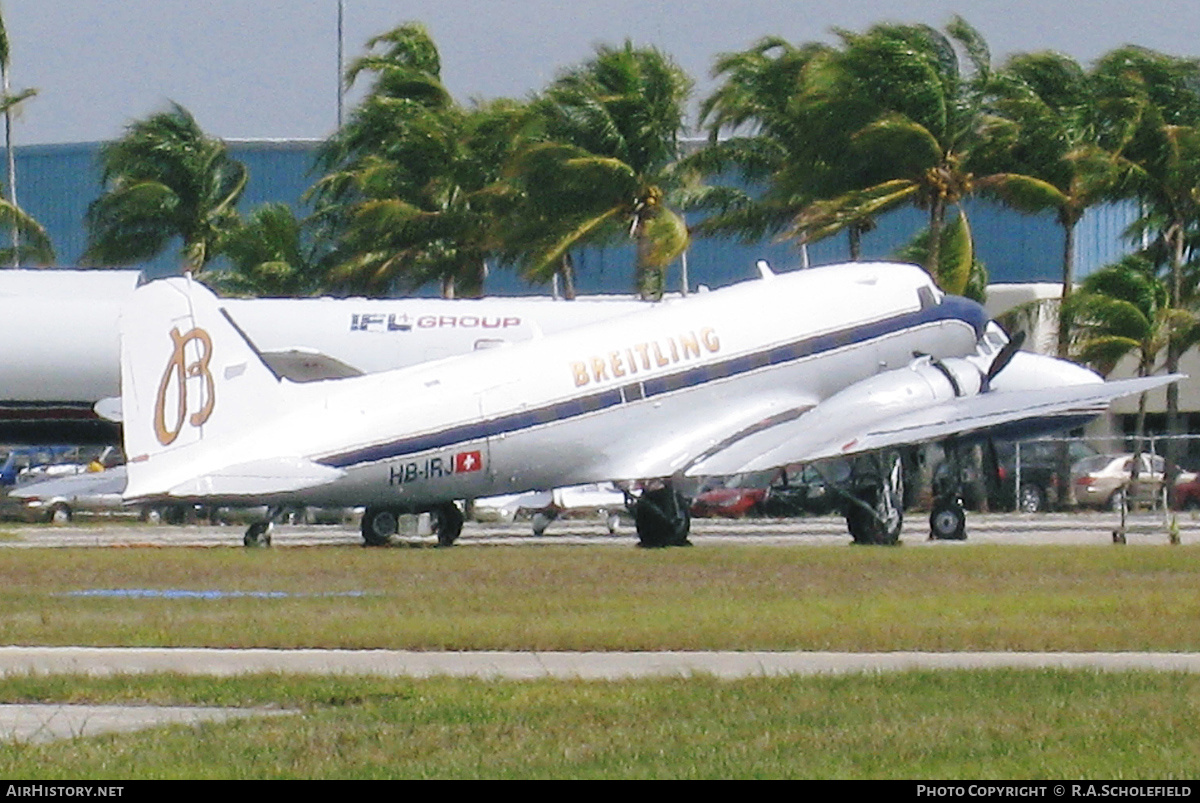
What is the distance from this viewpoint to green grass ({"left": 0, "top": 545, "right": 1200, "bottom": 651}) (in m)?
21.2

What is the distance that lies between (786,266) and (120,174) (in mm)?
22099

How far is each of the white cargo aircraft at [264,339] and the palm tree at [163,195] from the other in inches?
1077

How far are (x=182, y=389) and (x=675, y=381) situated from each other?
8.02 metres

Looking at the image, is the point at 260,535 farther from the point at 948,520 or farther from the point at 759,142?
the point at 759,142

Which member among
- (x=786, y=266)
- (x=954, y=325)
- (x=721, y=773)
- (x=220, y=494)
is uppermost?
(x=786, y=266)

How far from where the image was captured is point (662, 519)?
37281 mm

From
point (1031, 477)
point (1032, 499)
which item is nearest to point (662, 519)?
point (1032, 499)

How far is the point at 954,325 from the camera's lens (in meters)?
39.8

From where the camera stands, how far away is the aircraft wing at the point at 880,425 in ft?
118

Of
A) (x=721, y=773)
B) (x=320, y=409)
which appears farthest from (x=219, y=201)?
(x=721, y=773)

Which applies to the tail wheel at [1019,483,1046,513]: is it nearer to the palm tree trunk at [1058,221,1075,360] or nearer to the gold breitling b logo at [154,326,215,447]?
the palm tree trunk at [1058,221,1075,360]

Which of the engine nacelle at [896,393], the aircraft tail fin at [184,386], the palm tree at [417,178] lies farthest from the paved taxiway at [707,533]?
the palm tree at [417,178]
